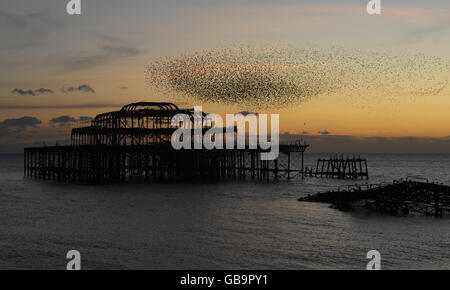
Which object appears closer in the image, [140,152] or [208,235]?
[208,235]

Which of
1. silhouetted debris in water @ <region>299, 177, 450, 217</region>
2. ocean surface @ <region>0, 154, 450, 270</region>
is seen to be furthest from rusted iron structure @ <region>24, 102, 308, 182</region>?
silhouetted debris in water @ <region>299, 177, 450, 217</region>

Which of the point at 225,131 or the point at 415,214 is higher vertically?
the point at 225,131

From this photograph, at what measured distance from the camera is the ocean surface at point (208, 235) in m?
25.5

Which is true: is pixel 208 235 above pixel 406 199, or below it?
below

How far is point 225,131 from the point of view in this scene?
8719 centimetres

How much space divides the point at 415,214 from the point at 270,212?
Result: 1139 cm

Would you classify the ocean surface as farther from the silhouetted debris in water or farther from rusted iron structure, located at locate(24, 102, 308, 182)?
rusted iron structure, located at locate(24, 102, 308, 182)

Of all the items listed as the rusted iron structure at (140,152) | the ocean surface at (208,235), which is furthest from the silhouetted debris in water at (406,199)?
the rusted iron structure at (140,152)

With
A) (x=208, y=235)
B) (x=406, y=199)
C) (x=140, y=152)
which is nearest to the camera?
(x=208, y=235)

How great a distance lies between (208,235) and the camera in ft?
105

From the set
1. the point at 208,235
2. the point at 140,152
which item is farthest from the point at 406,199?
the point at 140,152

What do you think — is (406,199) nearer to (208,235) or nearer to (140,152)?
(208,235)
